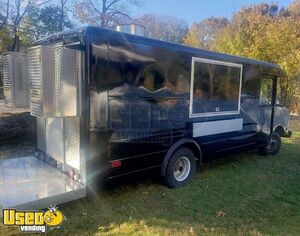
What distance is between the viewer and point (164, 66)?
4.47 metres

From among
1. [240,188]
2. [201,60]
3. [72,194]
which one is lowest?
[240,188]

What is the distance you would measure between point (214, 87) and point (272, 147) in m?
3.54

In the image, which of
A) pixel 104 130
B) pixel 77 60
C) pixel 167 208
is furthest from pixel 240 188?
pixel 77 60

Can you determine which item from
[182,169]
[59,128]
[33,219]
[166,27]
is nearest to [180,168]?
[182,169]

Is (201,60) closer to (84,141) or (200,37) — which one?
(84,141)

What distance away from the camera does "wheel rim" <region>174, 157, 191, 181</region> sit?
5143mm

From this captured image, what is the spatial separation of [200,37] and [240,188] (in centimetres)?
2292

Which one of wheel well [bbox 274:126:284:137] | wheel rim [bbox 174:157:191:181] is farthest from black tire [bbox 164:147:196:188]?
wheel well [bbox 274:126:284:137]

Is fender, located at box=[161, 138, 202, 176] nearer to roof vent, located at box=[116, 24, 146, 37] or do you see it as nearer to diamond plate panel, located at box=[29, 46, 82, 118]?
diamond plate panel, located at box=[29, 46, 82, 118]

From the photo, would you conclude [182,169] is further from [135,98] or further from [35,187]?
[35,187]

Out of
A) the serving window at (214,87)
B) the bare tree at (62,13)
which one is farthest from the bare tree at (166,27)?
the serving window at (214,87)

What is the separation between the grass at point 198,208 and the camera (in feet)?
11.8

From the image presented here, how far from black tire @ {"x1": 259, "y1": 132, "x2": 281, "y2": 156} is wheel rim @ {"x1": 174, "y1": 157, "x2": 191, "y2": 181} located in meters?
3.27

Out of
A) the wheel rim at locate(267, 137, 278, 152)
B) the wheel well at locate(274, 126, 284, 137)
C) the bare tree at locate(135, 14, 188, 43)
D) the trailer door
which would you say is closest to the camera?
the trailer door
